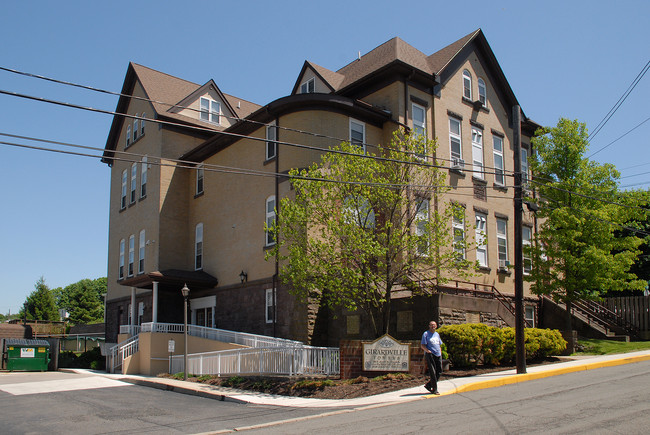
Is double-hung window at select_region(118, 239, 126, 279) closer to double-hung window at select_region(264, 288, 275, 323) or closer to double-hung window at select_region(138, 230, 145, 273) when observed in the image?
double-hung window at select_region(138, 230, 145, 273)

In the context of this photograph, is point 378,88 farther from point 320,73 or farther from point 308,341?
point 308,341

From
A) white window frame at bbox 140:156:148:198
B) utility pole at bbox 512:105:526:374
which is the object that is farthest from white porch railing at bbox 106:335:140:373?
utility pole at bbox 512:105:526:374

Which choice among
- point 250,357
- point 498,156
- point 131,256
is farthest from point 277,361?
point 131,256

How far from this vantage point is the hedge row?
55.9ft

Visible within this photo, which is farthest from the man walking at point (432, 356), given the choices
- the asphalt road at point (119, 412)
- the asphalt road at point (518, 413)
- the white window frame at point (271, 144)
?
the white window frame at point (271, 144)

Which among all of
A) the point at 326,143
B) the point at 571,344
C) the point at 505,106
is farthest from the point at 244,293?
the point at 505,106

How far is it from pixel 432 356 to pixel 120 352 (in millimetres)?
18264

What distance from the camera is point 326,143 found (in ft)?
78.7

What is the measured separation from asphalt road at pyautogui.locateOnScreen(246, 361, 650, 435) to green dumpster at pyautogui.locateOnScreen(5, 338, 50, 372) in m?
22.6

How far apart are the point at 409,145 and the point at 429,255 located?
11.7ft

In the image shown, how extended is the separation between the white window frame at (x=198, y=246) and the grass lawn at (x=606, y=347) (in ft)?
59.9

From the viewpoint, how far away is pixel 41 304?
7688cm

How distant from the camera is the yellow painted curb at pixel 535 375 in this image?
1409cm

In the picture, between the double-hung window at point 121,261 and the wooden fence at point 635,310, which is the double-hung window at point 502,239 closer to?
the wooden fence at point 635,310
